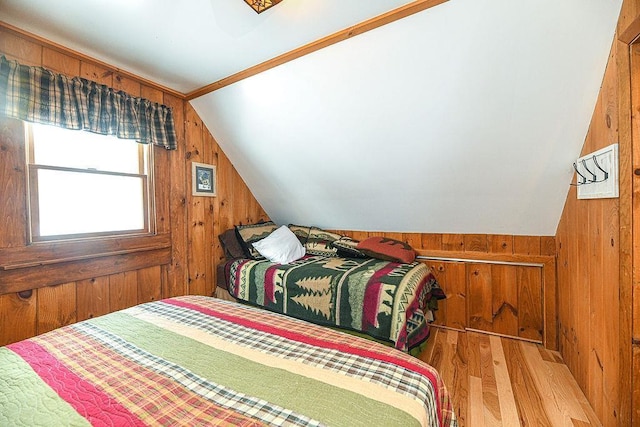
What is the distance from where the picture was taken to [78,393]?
0.83 metres

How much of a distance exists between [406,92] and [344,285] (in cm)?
145

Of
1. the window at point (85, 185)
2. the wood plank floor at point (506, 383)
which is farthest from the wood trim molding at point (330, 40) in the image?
the wood plank floor at point (506, 383)

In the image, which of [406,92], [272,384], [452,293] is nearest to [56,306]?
[272,384]

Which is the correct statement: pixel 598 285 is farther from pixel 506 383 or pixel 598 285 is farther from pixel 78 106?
pixel 78 106

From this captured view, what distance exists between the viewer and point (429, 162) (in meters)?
2.17

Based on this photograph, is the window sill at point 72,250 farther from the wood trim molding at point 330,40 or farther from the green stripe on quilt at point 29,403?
the wood trim molding at point 330,40

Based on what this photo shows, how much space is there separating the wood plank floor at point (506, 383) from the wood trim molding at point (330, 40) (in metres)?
2.23

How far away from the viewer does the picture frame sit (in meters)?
2.63

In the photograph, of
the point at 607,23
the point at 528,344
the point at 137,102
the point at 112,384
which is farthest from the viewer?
the point at 528,344

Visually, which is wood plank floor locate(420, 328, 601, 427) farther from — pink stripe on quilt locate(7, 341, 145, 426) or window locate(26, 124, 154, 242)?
window locate(26, 124, 154, 242)

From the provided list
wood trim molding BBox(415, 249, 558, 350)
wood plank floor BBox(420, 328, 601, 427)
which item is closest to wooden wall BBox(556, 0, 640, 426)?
wood plank floor BBox(420, 328, 601, 427)

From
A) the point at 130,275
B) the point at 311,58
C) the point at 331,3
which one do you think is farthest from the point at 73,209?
the point at 331,3

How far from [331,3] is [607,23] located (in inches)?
51.2

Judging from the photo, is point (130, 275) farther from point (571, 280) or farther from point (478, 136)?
point (571, 280)
